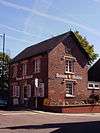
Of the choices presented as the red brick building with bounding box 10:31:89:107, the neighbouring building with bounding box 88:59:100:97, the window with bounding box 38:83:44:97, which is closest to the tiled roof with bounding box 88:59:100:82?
the neighbouring building with bounding box 88:59:100:97

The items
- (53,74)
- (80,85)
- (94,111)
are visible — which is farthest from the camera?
(80,85)

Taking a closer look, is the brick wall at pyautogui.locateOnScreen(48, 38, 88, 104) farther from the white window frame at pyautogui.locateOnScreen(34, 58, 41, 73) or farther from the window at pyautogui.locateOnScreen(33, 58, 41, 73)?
the window at pyautogui.locateOnScreen(33, 58, 41, 73)

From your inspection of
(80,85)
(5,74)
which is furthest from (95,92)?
(5,74)

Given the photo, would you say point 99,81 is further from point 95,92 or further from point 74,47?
point 74,47

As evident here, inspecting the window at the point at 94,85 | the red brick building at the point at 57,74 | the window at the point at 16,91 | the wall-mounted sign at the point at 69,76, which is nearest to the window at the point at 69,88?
the red brick building at the point at 57,74

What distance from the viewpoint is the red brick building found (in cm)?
3938

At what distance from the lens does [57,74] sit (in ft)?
131

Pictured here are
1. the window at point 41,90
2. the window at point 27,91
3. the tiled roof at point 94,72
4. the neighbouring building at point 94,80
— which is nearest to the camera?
the window at point 41,90

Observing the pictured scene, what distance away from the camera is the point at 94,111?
35562 mm

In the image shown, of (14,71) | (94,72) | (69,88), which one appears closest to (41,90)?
(69,88)

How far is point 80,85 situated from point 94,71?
11373mm

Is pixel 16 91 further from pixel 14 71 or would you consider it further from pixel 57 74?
pixel 57 74

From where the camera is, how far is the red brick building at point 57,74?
3938cm

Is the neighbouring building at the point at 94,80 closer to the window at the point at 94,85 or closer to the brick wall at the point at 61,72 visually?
the window at the point at 94,85
